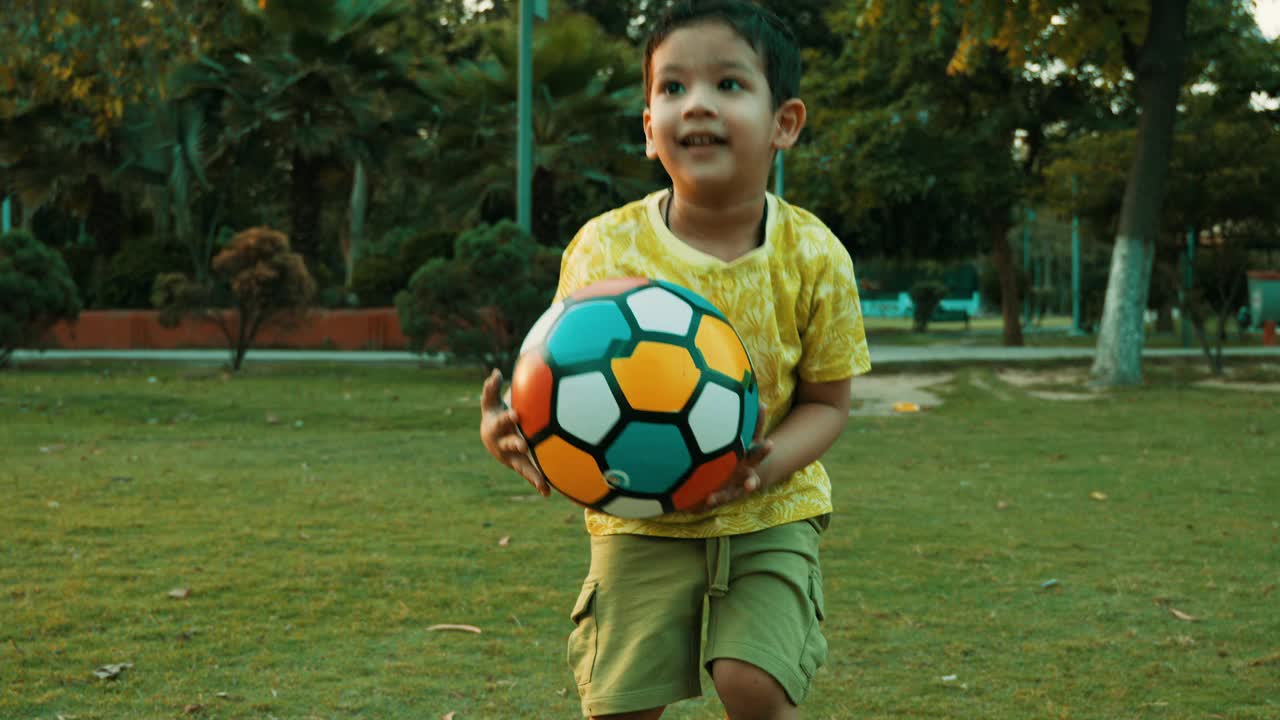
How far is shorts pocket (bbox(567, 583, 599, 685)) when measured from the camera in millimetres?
2471

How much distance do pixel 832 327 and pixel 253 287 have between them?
1442 centimetres

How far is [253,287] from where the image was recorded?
16.0m

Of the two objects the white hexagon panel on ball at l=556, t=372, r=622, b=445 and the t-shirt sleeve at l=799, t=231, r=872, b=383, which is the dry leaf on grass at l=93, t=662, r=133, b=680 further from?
the t-shirt sleeve at l=799, t=231, r=872, b=383

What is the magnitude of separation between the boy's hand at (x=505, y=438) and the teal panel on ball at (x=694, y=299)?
35 cm

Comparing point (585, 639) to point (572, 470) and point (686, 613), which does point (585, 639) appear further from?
point (572, 470)

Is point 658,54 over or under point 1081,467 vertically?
over

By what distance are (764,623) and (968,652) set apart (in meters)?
2.04

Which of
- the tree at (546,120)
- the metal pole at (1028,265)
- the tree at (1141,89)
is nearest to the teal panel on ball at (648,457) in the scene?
the tree at (1141,89)

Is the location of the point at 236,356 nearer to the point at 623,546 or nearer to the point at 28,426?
the point at 28,426

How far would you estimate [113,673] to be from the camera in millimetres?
3846

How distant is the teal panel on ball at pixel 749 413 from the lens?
2252mm

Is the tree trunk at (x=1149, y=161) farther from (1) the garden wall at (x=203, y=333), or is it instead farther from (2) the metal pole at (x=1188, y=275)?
(1) the garden wall at (x=203, y=333)

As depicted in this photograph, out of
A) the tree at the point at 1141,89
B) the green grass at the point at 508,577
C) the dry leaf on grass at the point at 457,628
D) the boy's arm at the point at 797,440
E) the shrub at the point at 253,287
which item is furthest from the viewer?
the shrub at the point at 253,287

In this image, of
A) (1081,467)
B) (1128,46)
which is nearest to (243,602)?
(1081,467)
